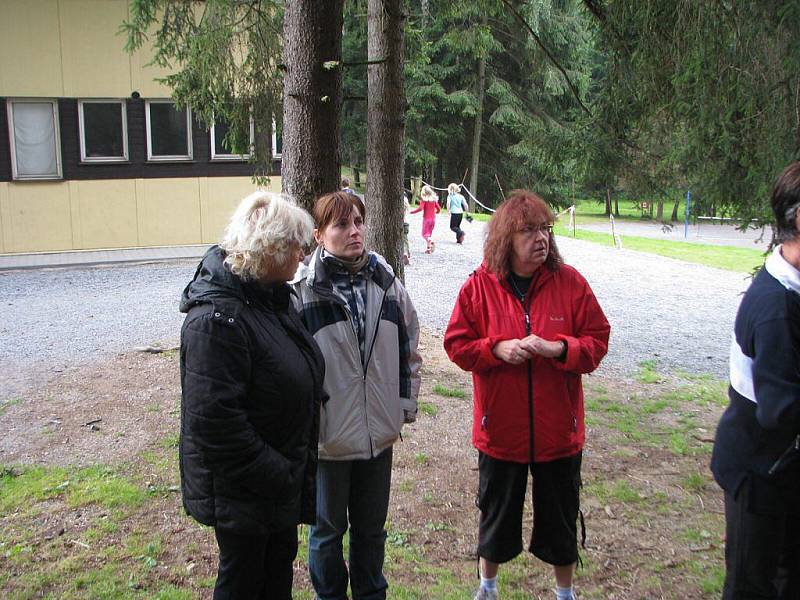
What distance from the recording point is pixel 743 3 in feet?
17.1

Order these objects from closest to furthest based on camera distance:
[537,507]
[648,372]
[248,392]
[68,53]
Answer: [248,392] → [537,507] → [648,372] → [68,53]

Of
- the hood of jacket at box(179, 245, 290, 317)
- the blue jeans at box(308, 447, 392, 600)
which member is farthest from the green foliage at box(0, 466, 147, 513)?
the hood of jacket at box(179, 245, 290, 317)

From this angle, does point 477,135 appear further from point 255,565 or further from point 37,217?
point 255,565

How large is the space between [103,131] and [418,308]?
8.83 meters

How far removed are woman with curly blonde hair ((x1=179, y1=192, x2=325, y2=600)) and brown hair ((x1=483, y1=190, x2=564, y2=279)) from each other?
956mm

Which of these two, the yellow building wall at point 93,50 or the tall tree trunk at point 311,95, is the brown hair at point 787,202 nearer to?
the tall tree trunk at point 311,95

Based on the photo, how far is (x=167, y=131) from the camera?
1659 cm

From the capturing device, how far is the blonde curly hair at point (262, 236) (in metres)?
2.64

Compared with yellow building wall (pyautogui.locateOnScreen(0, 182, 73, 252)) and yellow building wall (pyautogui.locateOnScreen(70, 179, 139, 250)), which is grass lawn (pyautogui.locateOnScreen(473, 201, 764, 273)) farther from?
yellow building wall (pyautogui.locateOnScreen(0, 182, 73, 252))

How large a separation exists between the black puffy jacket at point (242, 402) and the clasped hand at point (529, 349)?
2.74 feet

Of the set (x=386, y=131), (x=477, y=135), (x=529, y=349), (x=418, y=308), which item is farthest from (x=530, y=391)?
(x=477, y=135)

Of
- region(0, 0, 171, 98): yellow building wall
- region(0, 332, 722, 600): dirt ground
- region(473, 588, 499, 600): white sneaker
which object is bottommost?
region(0, 332, 722, 600): dirt ground

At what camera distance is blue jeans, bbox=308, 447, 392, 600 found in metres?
3.29

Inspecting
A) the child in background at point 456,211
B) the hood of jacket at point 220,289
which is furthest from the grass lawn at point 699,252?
the hood of jacket at point 220,289
